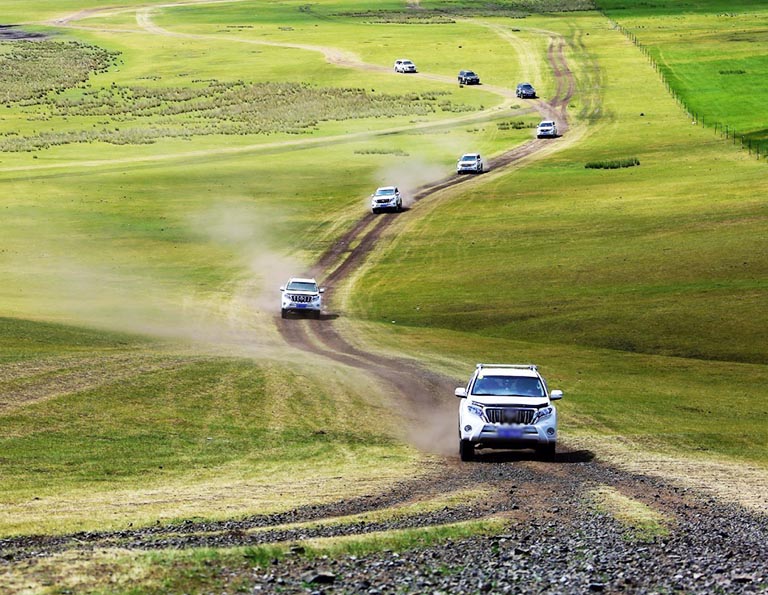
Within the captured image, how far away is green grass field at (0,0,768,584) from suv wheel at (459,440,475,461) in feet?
3.99

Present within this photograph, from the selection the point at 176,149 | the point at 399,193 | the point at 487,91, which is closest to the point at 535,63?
the point at 487,91

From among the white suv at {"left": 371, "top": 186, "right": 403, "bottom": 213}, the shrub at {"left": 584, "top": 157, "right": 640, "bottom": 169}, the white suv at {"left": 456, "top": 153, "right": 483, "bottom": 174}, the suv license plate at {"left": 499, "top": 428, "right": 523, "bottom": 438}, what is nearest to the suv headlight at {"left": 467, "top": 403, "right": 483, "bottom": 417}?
the suv license plate at {"left": 499, "top": 428, "right": 523, "bottom": 438}

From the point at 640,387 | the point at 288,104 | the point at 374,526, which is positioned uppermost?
the point at 288,104

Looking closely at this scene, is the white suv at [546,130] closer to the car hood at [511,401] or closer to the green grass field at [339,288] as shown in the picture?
the green grass field at [339,288]

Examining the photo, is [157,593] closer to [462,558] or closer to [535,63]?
[462,558]

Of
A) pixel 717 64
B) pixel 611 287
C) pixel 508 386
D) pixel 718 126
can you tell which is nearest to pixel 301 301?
pixel 611 287

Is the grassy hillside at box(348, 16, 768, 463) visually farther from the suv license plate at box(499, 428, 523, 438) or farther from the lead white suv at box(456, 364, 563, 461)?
the suv license plate at box(499, 428, 523, 438)

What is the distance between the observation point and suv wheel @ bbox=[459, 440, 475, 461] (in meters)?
26.3

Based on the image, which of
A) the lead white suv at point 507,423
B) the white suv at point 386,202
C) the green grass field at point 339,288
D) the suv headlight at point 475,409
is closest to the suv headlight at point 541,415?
the lead white suv at point 507,423

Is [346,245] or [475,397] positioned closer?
A: [475,397]

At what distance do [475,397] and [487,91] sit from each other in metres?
128

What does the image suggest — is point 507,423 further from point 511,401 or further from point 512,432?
point 511,401

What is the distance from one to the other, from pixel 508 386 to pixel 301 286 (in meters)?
29.4

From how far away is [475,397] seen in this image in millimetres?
26641
